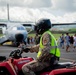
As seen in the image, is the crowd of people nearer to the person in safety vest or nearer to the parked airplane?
the parked airplane

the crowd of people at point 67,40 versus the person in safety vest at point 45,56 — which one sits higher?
the person in safety vest at point 45,56

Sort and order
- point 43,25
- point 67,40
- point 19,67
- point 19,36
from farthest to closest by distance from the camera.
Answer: point 19,36
point 67,40
point 19,67
point 43,25

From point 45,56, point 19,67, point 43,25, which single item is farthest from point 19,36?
point 45,56

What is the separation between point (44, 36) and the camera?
6.00 m

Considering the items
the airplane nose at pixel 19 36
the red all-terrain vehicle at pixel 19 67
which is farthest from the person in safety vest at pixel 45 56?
the airplane nose at pixel 19 36

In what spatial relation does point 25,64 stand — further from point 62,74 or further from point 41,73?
point 62,74

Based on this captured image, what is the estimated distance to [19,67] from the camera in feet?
21.1

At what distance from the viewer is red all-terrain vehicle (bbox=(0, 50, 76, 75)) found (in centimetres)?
570

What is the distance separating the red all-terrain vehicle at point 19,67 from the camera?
5699 mm

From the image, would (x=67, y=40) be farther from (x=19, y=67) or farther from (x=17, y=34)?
(x=19, y=67)

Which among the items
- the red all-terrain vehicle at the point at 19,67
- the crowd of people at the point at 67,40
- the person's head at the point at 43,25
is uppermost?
the person's head at the point at 43,25

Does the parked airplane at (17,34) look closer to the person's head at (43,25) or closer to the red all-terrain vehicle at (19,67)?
the red all-terrain vehicle at (19,67)

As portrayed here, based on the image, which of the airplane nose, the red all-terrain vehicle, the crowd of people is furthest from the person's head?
the airplane nose

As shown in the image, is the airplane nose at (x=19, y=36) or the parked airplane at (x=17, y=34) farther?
the parked airplane at (x=17, y=34)
